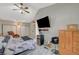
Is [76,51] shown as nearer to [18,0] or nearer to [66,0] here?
[66,0]

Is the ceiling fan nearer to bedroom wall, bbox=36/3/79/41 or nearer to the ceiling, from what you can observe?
the ceiling

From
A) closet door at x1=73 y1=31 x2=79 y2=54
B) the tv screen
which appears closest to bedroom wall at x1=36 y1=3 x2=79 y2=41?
the tv screen

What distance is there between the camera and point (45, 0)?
1.86m

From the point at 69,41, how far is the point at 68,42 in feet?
0.07

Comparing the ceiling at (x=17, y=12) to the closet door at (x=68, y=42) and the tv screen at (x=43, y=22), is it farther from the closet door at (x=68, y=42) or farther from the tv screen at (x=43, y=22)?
the closet door at (x=68, y=42)

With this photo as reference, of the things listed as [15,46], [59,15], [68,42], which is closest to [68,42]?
[68,42]

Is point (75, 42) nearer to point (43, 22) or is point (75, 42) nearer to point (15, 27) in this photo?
Result: point (43, 22)

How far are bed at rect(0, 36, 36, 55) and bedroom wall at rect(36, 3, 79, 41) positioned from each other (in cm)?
26

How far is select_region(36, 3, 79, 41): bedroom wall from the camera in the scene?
1817mm

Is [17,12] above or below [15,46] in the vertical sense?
above

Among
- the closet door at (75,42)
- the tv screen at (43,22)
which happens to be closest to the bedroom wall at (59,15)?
the tv screen at (43,22)

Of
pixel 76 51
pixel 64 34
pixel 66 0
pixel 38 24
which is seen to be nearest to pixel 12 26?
pixel 38 24

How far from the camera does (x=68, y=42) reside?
1.84m
